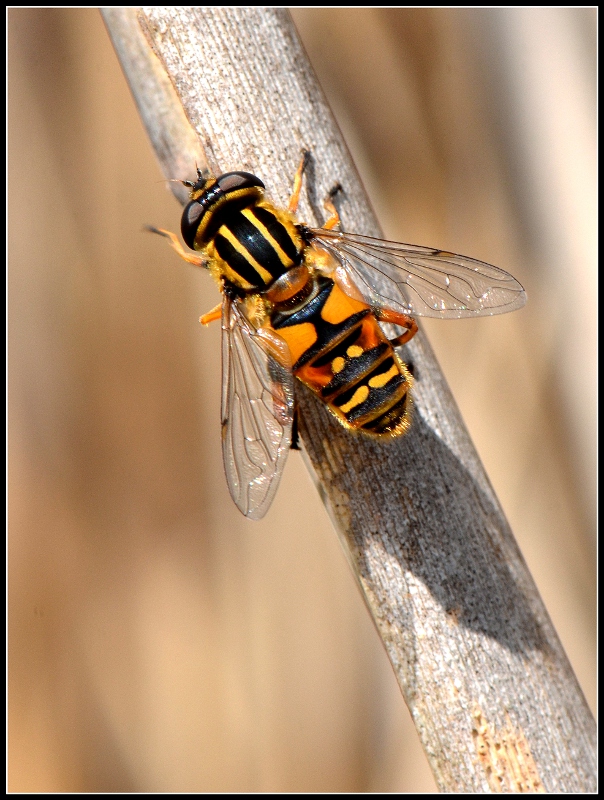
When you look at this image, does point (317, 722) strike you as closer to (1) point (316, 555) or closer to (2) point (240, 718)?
(2) point (240, 718)

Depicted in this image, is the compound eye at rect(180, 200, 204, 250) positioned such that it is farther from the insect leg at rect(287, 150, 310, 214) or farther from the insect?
the insect leg at rect(287, 150, 310, 214)

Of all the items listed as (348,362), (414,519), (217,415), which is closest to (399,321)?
(348,362)

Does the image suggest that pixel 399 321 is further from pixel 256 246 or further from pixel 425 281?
pixel 256 246

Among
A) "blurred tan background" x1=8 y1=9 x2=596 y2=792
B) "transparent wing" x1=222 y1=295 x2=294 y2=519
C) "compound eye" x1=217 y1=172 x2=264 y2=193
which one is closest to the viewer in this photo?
"compound eye" x1=217 y1=172 x2=264 y2=193

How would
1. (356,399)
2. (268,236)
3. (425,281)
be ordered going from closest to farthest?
(356,399) → (268,236) → (425,281)

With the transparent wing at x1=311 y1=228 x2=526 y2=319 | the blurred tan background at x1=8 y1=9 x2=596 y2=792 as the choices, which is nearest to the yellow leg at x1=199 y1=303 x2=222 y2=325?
the transparent wing at x1=311 y1=228 x2=526 y2=319

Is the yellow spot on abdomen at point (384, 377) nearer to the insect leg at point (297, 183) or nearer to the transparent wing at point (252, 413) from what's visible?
the transparent wing at point (252, 413)
